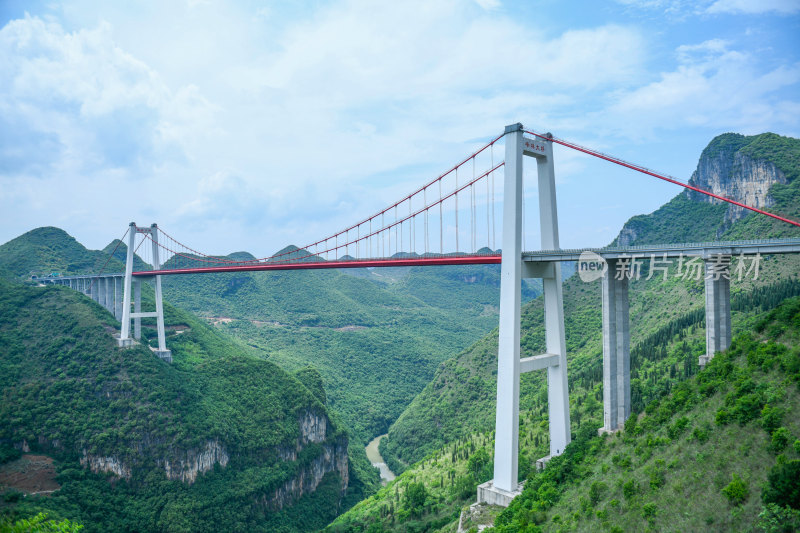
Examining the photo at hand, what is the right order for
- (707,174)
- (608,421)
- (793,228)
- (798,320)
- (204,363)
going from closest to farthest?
(798,320)
(608,421)
(793,228)
(204,363)
(707,174)

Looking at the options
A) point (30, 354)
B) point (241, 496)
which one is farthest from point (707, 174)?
point (30, 354)

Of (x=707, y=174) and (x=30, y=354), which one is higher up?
(x=707, y=174)

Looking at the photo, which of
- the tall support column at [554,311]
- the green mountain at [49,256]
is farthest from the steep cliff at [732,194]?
the green mountain at [49,256]

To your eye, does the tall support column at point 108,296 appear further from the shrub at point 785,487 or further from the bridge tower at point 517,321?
the shrub at point 785,487

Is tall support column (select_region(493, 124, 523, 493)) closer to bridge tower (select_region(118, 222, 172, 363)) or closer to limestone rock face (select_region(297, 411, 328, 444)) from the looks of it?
limestone rock face (select_region(297, 411, 328, 444))

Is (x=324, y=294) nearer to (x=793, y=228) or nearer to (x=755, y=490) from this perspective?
(x=793, y=228)

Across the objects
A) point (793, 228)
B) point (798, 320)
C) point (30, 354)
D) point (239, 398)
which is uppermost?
point (793, 228)
